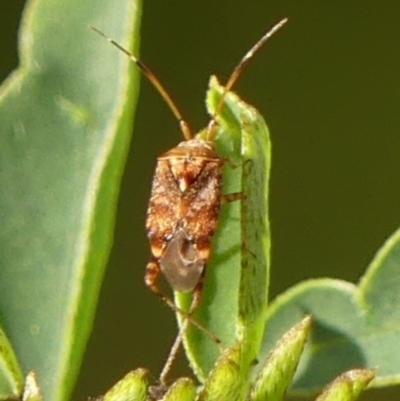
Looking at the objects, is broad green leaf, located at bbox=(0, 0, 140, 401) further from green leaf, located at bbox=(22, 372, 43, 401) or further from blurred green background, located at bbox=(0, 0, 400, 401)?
blurred green background, located at bbox=(0, 0, 400, 401)

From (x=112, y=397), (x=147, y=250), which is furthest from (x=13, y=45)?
(x=112, y=397)

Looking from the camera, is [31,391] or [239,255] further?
[239,255]

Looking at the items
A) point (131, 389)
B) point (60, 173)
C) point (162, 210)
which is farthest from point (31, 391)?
point (162, 210)

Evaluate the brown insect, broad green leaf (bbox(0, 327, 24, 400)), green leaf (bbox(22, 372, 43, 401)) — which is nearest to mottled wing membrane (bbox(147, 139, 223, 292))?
the brown insect

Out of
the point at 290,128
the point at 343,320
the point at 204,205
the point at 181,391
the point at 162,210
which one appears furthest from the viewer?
the point at 290,128

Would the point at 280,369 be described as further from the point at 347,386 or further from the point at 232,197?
the point at 232,197

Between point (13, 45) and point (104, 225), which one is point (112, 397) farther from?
point (13, 45)
